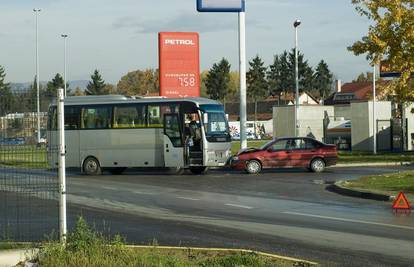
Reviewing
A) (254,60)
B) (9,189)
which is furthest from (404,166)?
(254,60)

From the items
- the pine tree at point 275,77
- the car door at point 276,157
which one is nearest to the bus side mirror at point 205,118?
the car door at point 276,157

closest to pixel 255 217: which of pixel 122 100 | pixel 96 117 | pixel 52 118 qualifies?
Result: pixel 52 118

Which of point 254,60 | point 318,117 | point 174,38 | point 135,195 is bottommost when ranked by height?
point 135,195

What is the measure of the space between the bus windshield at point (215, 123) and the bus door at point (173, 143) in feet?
4.00

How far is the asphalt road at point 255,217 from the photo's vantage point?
10664 millimetres

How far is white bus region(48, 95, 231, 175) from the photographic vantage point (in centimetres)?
2909

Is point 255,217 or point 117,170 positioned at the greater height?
point 117,170

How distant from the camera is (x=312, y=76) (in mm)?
136250

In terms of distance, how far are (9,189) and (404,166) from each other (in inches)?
1015

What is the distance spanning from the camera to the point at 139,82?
489 ft

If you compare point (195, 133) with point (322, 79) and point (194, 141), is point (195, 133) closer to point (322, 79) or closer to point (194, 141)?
point (194, 141)

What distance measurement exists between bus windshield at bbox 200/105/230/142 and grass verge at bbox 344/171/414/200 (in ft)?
25.6

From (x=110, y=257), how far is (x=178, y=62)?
3267cm

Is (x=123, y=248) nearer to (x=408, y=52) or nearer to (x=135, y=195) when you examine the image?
(x=135, y=195)
